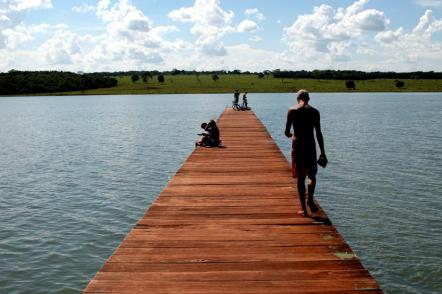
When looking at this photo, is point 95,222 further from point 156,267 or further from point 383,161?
point 383,161

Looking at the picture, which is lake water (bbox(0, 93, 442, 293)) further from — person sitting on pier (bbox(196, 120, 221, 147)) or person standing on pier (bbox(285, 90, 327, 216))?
person standing on pier (bbox(285, 90, 327, 216))

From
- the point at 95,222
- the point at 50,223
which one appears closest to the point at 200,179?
the point at 95,222

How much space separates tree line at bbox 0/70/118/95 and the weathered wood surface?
148 m

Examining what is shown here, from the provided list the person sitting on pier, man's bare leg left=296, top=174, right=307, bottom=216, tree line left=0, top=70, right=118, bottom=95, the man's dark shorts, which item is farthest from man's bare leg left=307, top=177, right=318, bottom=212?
tree line left=0, top=70, right=118, bottom=95

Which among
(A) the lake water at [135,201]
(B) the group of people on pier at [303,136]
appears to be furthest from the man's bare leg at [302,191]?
(A) the lake water at [135,201]

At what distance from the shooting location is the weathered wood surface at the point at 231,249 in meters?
5.91

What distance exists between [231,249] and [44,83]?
6067 inches

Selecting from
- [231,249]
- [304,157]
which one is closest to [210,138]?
[304,157]

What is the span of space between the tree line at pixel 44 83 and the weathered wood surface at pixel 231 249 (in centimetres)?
14795

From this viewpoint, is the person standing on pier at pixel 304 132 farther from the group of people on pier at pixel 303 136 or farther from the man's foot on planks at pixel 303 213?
the man's foot on planks at pixel 303 213

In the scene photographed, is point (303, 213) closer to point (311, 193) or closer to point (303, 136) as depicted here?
point (311, 193)

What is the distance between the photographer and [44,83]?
5837 inches

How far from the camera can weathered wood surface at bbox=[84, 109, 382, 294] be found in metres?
5.91

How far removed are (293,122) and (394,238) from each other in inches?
248
